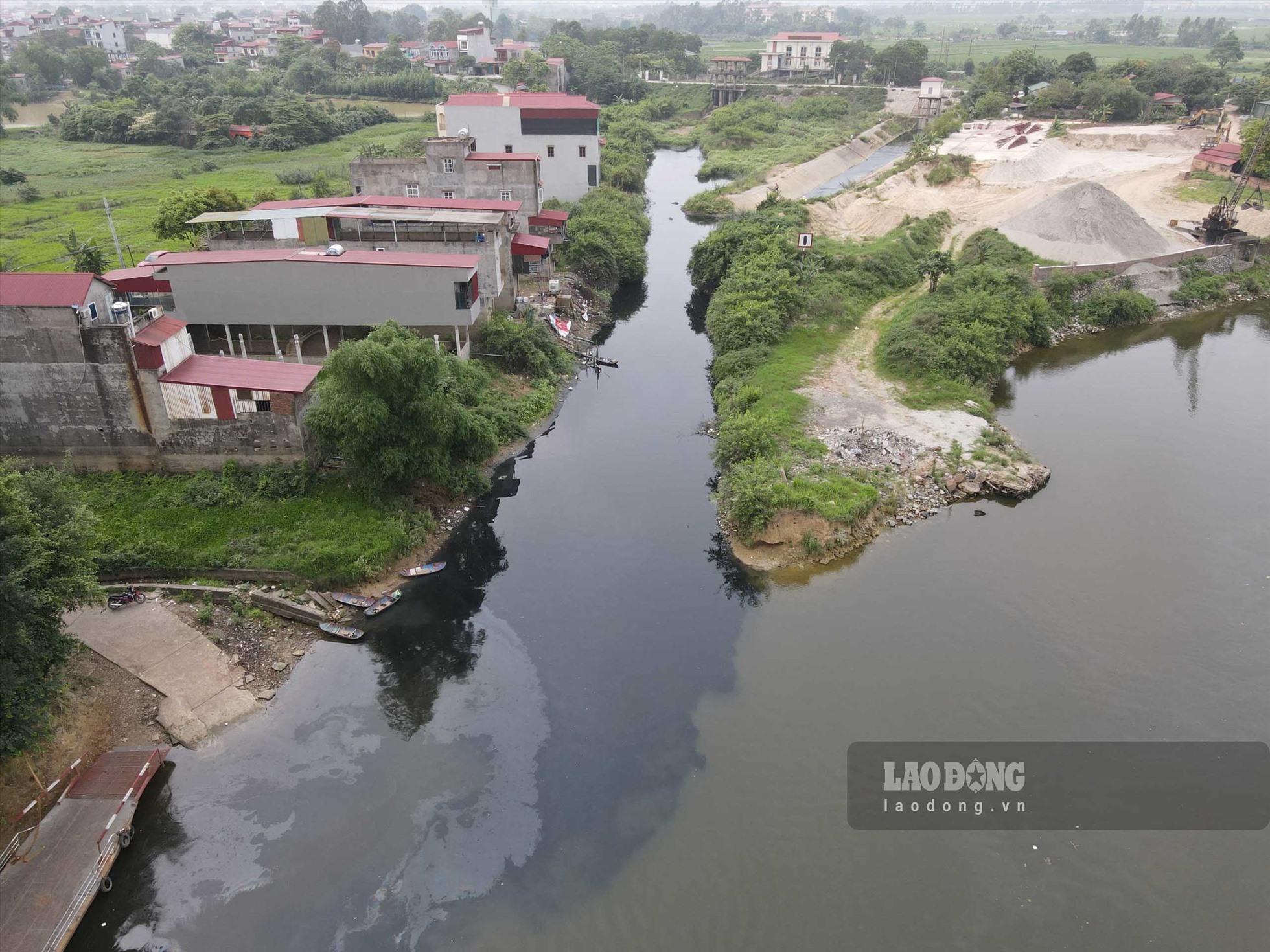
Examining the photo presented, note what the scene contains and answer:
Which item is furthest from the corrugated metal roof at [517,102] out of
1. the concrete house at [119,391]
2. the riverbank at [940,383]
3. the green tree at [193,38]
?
the green tree at [193,38]

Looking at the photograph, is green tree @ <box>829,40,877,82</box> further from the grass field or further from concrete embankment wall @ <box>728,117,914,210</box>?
the grass field

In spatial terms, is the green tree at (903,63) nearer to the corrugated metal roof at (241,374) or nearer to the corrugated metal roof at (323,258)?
the corrugated metal roof at (323,258)

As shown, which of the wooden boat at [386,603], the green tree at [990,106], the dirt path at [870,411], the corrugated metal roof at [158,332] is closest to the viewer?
the wooden boat at [386,603]

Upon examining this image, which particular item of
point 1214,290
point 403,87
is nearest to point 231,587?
→ point 1214,290

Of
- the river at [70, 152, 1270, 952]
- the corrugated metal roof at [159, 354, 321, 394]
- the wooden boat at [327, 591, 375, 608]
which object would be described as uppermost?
the corrugated metal roof at [159, 354, 321, 394]

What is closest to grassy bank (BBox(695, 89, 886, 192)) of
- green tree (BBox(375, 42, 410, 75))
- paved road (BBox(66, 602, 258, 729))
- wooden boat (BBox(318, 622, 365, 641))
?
green tree (BBox(375, 42, 410, 75))
